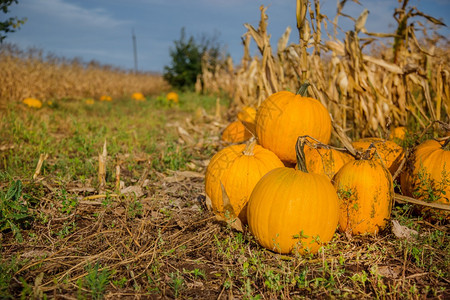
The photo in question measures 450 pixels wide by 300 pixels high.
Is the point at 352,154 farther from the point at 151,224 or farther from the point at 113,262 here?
the point at 113,262

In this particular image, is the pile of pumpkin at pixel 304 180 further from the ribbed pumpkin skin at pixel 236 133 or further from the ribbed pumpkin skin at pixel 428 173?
the ribbed pumpkin skin at pixel 236 133

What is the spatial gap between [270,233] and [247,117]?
2750mm

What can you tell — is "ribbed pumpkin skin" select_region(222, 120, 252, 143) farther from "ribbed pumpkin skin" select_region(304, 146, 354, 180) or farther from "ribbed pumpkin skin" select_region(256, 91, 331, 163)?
"ribbed pumpkin skin" select_region(304, 146, 354, 180)

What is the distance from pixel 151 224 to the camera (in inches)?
97.2

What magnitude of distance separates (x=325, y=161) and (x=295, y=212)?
730 millimetres

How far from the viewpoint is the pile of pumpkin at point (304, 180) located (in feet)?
6.32

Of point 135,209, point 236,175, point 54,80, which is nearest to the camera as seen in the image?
point 236,175

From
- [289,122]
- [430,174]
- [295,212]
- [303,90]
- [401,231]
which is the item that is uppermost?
[303,90]

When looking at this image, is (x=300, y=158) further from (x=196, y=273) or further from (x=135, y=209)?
(x=135, y=209)

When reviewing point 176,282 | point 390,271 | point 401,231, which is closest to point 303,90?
point 401,231

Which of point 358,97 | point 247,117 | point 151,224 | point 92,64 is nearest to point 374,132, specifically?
point 358,97

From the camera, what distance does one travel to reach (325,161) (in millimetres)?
2457

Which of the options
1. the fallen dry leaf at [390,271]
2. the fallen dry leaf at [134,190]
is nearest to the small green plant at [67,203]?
the fallen dry leaf at [134,190]

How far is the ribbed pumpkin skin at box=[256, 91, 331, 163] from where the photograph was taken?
8.46 ft
